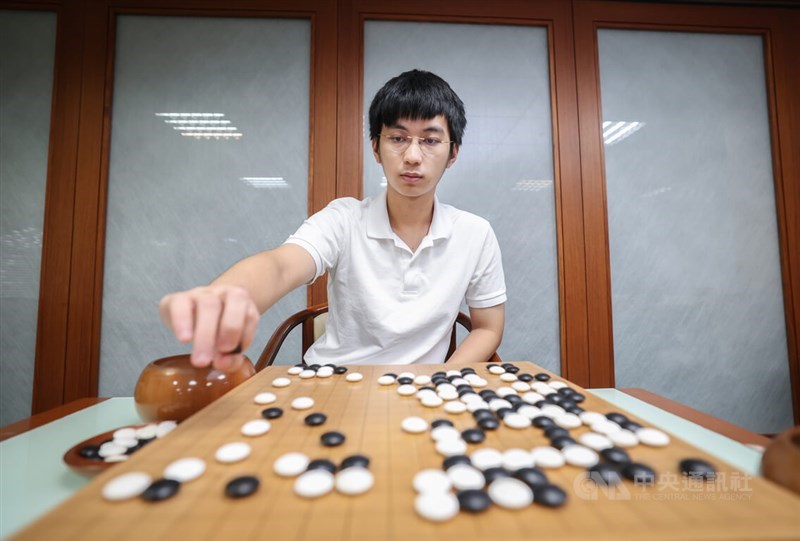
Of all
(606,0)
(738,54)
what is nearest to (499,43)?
(606,0)

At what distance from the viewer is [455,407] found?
59 centimetres

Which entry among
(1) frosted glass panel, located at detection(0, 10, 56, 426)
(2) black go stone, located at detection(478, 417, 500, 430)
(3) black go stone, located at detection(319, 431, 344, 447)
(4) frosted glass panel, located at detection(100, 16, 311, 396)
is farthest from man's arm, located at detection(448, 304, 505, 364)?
(1) frosted glass panel, located at detection(0, 10, 56, 426)

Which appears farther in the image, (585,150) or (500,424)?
(585,150)

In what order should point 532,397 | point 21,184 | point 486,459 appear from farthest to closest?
point 21,184
point 532,397
point 486,459

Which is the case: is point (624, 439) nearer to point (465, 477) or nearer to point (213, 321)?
point (465, 477)

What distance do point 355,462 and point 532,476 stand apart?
0.59ft

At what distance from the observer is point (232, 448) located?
0.44 meters

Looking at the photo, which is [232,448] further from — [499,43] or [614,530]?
[499,43]

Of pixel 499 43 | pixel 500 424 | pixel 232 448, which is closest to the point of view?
pixel 232 448

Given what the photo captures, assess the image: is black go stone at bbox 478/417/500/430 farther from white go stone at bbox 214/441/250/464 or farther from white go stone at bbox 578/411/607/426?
white go stone at bbox 214/441/250/464

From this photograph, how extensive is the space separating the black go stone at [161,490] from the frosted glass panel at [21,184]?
233 cm

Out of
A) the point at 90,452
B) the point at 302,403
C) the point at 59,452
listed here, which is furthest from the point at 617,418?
the point at 59,452

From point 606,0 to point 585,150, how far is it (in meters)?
0.89

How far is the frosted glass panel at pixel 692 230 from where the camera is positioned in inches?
85.0
